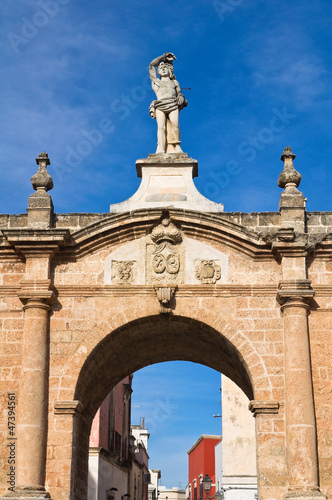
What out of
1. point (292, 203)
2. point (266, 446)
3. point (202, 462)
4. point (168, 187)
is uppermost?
point (168, 187)

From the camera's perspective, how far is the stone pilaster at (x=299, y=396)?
11.5m

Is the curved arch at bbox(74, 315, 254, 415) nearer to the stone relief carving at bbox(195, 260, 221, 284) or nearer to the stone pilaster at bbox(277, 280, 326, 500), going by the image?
the stone relief carving at bbox(195, 260, 221, 284)

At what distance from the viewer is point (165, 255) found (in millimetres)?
12852

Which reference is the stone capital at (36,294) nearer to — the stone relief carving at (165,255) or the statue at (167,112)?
the stone relief carving at (165,255)

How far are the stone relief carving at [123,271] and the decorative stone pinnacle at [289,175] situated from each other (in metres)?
2.90

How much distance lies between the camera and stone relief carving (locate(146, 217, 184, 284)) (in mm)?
12781

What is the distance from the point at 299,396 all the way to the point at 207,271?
2.49 meters

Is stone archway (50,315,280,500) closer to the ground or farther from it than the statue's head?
closer to the ground

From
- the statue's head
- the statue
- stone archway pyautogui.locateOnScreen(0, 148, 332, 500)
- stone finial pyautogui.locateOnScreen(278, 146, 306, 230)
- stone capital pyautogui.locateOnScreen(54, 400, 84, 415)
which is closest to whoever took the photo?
stone archway pyautogui.locateOnScreen(0, 148, 332, 500)

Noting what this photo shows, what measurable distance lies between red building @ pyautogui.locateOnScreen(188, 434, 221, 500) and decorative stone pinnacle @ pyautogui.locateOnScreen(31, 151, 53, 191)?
863 inches

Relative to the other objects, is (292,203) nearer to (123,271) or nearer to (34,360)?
(123,271)

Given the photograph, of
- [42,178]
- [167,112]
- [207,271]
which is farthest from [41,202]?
[207,271]

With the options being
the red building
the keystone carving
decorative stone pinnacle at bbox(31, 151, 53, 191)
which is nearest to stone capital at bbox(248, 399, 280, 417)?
the keystone carving

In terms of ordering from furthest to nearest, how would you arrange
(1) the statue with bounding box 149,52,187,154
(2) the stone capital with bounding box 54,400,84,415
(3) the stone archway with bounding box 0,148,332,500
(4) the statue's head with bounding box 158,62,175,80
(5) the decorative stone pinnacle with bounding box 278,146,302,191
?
(4) the statue's head with bounding box 158,62,175,80, (1) the statue with bounding box 149,52,187,154, (5) the decorative stone pinnacle with bounding box 278,146,302,191, (2) the stone capital with bounding box 54,400,84,415, (3) the stone archway with bounding box 0,148,332,500
